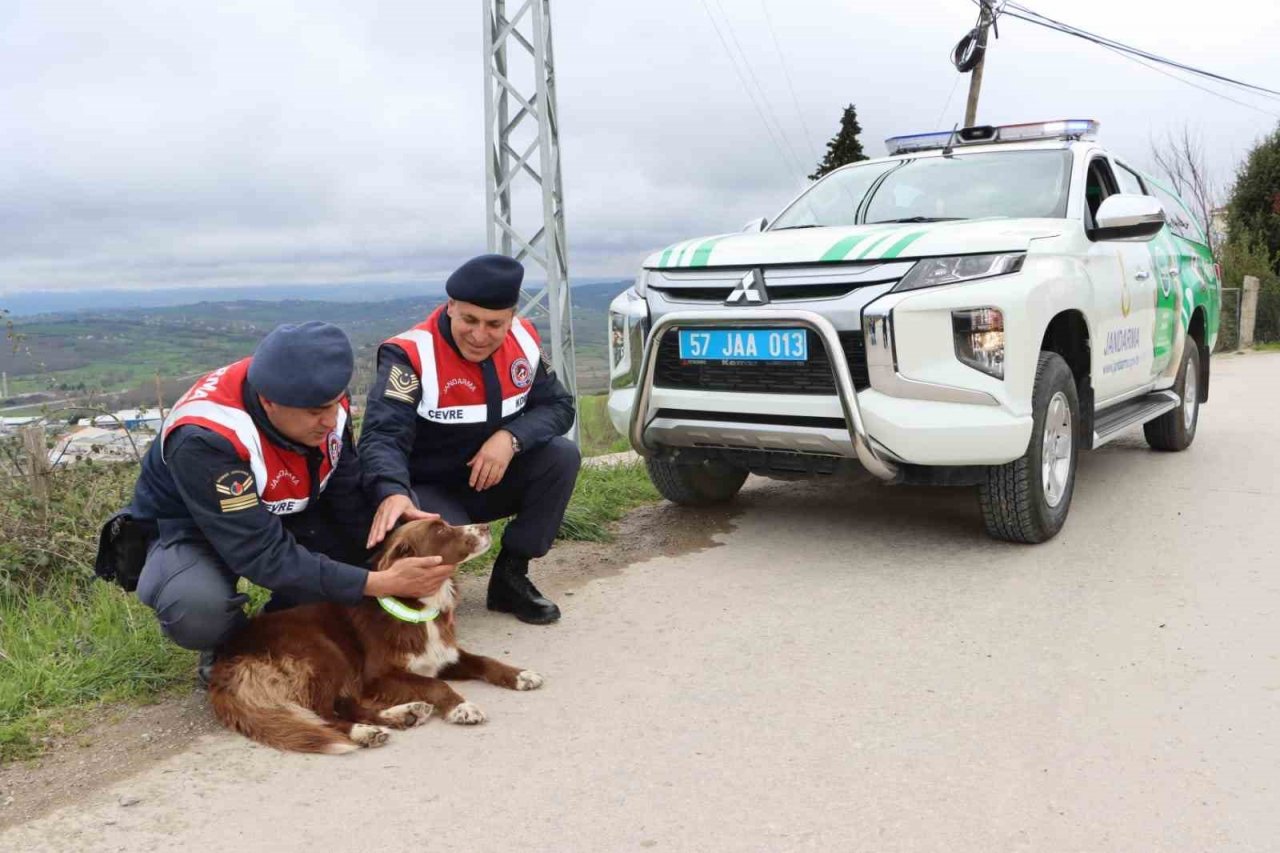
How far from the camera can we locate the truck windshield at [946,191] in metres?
5.10

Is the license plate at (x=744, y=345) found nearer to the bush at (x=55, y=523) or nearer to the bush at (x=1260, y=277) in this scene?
the bush at (x=55, y=523)

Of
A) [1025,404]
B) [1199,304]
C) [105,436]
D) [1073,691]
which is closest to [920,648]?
[1073,691]

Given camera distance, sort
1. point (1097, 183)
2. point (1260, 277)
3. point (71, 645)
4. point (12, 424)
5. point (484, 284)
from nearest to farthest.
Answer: point (71, 645) → point (484, 284) → point (12, 424) → point (1097, 183) → point (1260, 277)

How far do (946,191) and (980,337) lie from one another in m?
1.48

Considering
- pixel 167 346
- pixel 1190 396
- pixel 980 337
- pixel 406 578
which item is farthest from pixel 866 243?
pixel 167 346

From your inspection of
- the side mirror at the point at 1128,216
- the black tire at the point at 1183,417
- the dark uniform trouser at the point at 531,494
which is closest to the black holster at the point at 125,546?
the dark uniform trouser at the point at 531,494

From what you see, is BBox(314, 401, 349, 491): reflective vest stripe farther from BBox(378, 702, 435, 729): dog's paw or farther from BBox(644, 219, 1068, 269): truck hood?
BBox(644, 219, 1068, 269): truck hood

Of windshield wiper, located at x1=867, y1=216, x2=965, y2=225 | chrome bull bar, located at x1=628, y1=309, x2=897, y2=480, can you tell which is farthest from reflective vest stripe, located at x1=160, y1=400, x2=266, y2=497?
windshield wiper, located at x1=867, y1=216, x2=965, y2=225

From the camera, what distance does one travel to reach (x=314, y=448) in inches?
129

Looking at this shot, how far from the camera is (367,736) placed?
9.51 feet

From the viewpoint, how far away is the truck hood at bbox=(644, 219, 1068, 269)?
4.27 m

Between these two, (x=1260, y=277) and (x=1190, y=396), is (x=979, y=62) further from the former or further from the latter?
(x=1190, y=396)

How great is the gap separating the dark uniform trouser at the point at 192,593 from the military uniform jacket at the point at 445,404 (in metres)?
0.60

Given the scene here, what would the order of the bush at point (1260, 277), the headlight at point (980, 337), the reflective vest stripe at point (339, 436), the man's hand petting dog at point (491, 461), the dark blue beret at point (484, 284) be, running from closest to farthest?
the reflective vest stripe at point (339, 436), the dark blue beret at point (484, 284), the man's hand petting dog at point (491, 461), the headlight at point (980, 337), the bush at point (1260, 277)
